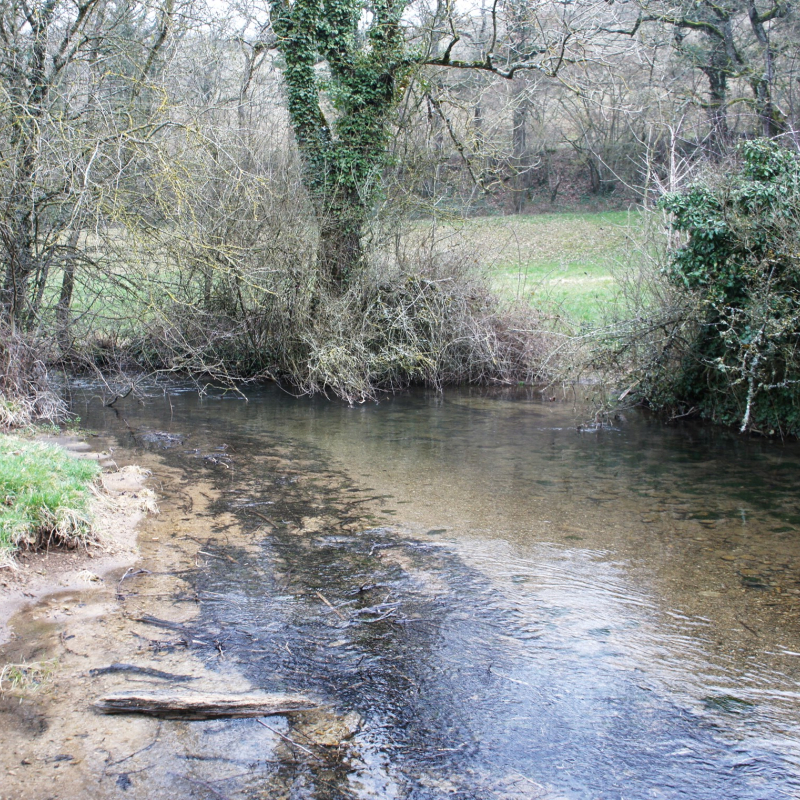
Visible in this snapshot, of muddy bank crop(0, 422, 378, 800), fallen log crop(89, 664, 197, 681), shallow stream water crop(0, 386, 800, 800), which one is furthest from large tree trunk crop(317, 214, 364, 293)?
fallen log crop(89, 664, 197, 681)

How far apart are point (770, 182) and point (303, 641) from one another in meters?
9.69

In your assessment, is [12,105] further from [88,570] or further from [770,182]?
[770,182]

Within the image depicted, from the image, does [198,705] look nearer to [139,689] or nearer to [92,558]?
[139,689]

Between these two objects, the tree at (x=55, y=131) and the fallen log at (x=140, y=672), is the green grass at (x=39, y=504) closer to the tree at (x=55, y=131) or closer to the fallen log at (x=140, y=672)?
the fallen log at (x=140, y=672)

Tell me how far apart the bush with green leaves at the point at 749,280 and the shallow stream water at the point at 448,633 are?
1.64 m

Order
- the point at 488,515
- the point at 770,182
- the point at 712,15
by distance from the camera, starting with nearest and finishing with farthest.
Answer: the point at 488,515
the point at 770,182
the point at 712,15

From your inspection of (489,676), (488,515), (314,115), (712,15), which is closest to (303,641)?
(489,676)

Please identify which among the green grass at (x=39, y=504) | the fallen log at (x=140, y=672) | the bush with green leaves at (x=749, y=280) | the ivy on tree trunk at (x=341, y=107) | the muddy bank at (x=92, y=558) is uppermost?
the ivy on tree trunk at (x=341, y=107)

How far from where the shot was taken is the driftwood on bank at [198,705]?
15.1ft

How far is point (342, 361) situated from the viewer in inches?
617

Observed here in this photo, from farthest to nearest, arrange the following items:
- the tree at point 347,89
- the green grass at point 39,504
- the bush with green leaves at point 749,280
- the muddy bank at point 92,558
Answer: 1. the tree at point 347,89
2. the bush with green leaves at point 749,280
3. the green grass at point 39,504
4. the muddy bank at point 92,558

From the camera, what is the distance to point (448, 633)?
19.2 ft

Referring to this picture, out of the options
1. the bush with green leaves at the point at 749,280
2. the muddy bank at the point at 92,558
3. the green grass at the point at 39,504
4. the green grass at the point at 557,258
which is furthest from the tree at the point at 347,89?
the green grass at the point at 39,504

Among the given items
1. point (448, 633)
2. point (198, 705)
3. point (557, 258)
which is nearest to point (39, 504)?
point (198, 705)
